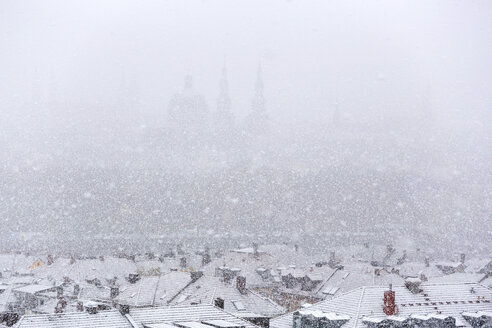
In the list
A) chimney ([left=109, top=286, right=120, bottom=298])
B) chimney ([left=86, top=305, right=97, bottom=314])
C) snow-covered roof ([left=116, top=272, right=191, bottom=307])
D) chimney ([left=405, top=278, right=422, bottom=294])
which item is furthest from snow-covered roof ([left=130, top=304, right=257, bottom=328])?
chimney ([left=109, top=286, right=120, bottom=298])

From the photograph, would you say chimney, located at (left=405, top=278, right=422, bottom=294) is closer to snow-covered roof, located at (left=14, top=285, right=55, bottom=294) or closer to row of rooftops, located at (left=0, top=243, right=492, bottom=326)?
row of rooftops, located at (left=0, top=243, right=492, bottom=326)

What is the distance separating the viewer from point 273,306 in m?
35.7

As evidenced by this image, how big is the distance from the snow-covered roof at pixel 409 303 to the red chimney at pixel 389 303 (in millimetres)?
251

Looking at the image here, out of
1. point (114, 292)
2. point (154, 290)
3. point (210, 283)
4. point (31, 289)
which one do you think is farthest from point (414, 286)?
point (31, 289)

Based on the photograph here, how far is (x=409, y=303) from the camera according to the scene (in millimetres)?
25906

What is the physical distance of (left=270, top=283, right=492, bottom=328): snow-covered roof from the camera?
79.6 feet

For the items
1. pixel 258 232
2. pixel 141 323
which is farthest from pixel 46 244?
pixel 141 323

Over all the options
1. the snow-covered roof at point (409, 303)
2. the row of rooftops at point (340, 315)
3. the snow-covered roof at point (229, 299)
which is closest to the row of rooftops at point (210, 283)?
the snow-covered roof at point (229, 299)

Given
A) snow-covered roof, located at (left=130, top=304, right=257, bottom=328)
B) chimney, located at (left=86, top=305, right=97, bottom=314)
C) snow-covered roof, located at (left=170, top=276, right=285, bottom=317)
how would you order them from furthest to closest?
snow-covered roof, located at (left=170, top=276, right=285, bottom=317) → snow-covered roof, located at (left=130, top=304, right=257, bottom=328) → chimney, located at (left=86, top=305, right=97, bottom=314)

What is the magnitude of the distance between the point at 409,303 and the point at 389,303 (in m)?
2.14

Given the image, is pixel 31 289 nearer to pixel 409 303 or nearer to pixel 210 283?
pixel 210 283

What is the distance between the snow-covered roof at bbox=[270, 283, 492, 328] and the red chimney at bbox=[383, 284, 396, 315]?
251 millimetres

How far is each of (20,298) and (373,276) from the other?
2647cm

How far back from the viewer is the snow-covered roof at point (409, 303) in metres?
24.2
